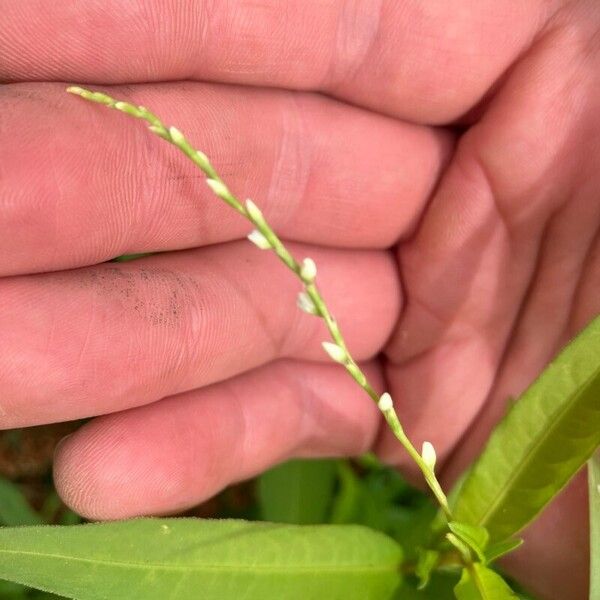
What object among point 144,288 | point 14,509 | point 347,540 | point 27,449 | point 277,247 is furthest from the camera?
point 27,449

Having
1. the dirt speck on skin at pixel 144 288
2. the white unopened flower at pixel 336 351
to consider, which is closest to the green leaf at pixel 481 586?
the white unopened flower at pixel 336 351

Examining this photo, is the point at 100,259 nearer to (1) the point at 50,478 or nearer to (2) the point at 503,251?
(2) the point at 503,251

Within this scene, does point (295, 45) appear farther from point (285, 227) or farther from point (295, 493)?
point (295, 493)

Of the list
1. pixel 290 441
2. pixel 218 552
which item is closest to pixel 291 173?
pixel 290 441

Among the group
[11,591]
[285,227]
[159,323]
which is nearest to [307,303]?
[159,323]

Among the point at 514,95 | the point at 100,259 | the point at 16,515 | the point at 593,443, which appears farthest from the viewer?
the point at 16,515

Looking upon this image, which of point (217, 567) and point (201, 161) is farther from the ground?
point (201, 161)
